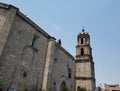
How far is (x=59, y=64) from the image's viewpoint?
64.4ft

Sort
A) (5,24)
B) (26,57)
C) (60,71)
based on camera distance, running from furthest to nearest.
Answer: (60,71) < (26,57) < (5,24)

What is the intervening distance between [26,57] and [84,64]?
59.0ft

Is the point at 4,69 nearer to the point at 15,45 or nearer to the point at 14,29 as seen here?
the point at 15,45

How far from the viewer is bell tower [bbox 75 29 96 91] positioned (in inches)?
1057

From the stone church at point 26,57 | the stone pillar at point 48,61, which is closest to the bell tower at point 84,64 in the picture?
the stone church at point 26,57

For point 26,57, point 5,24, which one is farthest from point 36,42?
point 5,24

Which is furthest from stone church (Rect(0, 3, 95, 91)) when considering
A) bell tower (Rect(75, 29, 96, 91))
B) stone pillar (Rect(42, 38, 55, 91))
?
bell tower (Rect(75, 29, 96, 91))

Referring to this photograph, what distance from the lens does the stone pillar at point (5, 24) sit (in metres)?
11.2

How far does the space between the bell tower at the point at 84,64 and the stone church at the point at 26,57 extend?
244 inches

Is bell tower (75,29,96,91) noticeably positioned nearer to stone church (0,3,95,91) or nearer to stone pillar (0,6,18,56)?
stone church (0,3,95,91)

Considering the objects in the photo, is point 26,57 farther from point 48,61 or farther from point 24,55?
point 48,61

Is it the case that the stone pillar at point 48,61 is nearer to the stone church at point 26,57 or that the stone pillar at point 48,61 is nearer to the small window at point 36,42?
the stone church at point 26,57

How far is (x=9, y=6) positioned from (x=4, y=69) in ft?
21.0

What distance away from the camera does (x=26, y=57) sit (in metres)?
13.8
